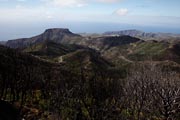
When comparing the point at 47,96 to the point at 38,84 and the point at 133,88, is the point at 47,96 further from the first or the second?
the point at 133,88

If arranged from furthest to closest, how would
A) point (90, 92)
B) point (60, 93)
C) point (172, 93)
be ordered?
point (90, 92)
point (60, 93)
point (172, 93)

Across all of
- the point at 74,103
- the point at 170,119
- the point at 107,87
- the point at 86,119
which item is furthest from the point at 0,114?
the point at 107,87

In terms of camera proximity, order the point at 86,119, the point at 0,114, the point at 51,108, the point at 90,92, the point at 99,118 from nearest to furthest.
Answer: the point at 0,114
the point at 99,118
the point at 86,119
the point at 51,108
the point at 90,92

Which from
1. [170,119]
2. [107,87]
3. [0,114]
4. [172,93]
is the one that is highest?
[172,93]

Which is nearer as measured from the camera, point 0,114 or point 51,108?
point 0,114

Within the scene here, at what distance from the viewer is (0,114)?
58.9 m

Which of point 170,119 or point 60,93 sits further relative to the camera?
point 60,93

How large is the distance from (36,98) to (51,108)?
14.4 meters

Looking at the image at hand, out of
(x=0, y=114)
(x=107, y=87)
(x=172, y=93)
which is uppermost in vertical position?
(x=172, y=93)

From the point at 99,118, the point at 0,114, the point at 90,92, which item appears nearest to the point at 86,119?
the point at 99,118

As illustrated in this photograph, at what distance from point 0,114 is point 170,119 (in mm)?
32845

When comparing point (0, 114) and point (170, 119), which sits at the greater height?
point (170, 119)

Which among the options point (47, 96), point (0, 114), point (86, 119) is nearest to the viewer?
point (0, 114)

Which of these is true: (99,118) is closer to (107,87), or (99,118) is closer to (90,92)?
(90,92)
